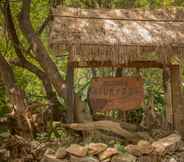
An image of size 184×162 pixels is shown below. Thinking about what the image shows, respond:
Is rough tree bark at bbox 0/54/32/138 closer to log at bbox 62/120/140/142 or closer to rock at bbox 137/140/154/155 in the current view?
log at bbox 62/120/140/142

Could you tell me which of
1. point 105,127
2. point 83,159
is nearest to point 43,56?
point 105,127

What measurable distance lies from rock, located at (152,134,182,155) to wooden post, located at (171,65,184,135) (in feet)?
1.85

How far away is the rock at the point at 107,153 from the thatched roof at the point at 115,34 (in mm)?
1733

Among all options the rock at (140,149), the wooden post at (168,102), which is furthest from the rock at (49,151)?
the wooden post at (168,102)

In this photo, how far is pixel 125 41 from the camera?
748 centimetres

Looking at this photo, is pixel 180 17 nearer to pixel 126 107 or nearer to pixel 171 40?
pixel 171 40

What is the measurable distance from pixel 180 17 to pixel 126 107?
2453mm

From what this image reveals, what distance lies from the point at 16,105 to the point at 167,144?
11.9 feet

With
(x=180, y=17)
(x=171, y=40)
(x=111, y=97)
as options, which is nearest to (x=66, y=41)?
(x=111, y=97)

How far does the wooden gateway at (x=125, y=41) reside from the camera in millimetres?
7250

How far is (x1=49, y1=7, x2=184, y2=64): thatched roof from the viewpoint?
284 inches

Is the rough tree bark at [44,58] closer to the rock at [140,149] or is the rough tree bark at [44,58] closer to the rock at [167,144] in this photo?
the rock at [140,149]

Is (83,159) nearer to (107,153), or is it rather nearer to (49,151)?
(107,153)

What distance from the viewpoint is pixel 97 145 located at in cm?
696
